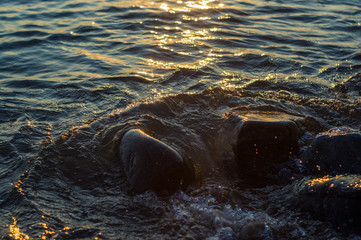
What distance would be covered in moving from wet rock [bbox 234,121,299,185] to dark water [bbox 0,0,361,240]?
0.20 metres

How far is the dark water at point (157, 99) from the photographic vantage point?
3.60 m

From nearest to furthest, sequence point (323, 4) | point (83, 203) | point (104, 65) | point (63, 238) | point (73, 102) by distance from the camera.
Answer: point (63, 238) < point (83, 203) < point (73, 102) < point (104, 65) < point (323, 4)

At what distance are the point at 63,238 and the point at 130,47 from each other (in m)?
5.51

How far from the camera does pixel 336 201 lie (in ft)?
11.2

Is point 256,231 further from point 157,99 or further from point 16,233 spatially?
point 157,99

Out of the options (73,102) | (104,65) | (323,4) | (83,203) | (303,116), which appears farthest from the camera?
(323,4)

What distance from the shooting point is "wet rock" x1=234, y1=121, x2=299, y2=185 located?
169 inches

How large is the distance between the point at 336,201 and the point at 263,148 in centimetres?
111

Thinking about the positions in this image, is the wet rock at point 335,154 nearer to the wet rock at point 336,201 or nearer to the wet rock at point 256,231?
the wet rock at point 336,201

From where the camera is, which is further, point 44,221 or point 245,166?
point 245,166

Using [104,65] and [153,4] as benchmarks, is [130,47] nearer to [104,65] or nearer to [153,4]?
[104,65]

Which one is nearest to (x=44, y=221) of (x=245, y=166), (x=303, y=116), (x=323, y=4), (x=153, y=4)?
(x=245, y=166)

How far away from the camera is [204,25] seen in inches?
383

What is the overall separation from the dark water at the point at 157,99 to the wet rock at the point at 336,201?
10 centimetres
